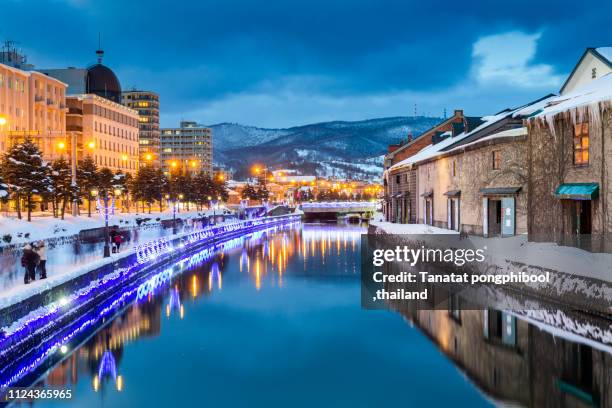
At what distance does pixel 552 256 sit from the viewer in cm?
2408

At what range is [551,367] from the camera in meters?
17.8

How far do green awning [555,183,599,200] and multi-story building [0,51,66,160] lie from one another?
68562 millimetres

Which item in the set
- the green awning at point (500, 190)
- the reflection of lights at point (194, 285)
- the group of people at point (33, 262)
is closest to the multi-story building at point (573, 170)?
the green awning at point (500, 190)

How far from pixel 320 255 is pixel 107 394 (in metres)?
36.8

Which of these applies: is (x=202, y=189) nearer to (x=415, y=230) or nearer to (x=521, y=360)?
(x=415, y=230)

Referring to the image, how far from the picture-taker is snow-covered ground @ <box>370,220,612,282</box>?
21.0m

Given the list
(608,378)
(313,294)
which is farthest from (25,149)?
(608,378)

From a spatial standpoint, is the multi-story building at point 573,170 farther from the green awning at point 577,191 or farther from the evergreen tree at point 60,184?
the evergreen tree at point 60,184

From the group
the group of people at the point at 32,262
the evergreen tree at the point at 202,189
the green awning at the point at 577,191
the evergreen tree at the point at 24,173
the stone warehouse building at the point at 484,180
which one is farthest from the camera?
the evergreen tree at the point at 202,189

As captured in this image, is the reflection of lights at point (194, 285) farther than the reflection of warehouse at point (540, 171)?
Yes

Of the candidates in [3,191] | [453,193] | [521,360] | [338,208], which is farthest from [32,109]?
[521,360]

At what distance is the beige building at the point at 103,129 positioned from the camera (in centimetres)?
11581

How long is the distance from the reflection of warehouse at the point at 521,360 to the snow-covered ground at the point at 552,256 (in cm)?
246

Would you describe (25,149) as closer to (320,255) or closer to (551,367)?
(320,255)
